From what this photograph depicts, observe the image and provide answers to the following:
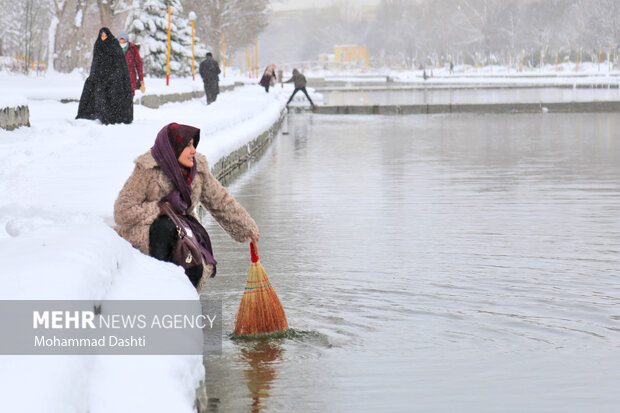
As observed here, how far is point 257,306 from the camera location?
675 cm

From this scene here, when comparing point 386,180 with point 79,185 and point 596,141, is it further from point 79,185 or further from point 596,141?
point 596,141

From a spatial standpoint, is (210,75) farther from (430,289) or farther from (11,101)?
(430,289)

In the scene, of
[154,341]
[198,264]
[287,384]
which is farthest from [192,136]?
[154,341]

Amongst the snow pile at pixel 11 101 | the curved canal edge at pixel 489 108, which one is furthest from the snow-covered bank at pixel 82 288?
the curved canal edge at pixel 489 108

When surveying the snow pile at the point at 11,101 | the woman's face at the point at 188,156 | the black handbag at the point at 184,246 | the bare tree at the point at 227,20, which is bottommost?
the black handbag at the point at 184,246

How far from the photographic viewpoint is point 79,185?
11.2 metres

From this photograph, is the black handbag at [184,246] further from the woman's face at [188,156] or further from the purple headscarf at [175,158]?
the woman's face at [188,156]

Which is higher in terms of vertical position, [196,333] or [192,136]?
[192,136]

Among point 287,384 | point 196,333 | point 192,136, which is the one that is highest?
point 192,136

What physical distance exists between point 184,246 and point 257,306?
2.03ft

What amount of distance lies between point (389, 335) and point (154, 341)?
2.42 m

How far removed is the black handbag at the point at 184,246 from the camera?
252 inches

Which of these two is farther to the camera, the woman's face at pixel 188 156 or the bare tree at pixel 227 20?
the bare tree at pixel 227 20

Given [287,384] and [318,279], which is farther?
[318,279]
